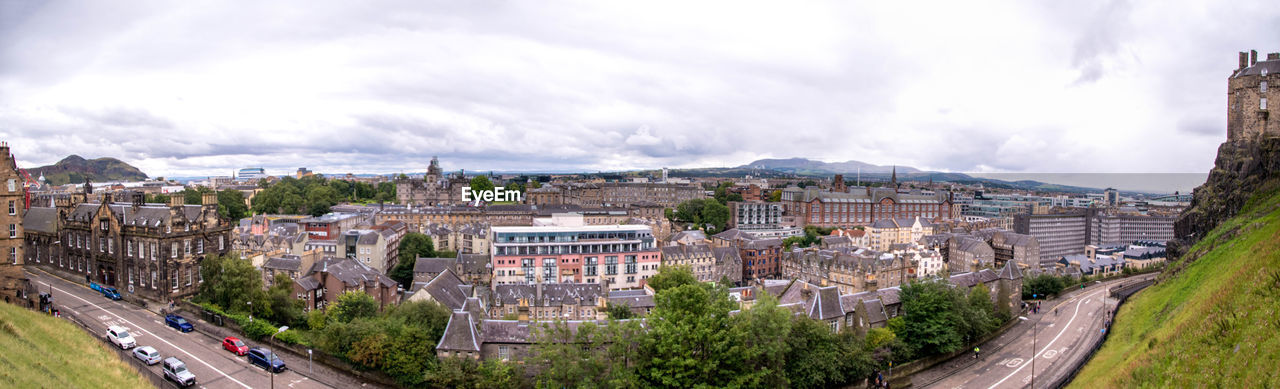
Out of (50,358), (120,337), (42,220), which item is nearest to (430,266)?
(120,337)

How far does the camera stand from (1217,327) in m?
21.8

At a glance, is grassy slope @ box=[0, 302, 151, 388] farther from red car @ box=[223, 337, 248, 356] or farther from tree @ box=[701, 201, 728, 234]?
tree @ box=[701, 201, 728, 234]

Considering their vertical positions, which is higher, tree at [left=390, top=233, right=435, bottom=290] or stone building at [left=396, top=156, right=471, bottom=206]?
stone building at [left=396, top=156, right=471, bottom=206]

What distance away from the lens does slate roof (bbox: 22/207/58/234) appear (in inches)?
1911

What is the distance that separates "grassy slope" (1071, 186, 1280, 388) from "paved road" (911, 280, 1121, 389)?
220 inches

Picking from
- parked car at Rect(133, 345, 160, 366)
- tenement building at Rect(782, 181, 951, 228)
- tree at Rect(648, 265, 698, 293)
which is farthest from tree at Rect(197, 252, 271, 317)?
tenement building at Rect(782, 181, 951, 228)

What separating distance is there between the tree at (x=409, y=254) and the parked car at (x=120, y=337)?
29348 millimetres

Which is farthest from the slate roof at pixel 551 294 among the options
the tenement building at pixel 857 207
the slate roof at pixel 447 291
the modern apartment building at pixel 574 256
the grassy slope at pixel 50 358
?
the tenement building at pixel 857 207

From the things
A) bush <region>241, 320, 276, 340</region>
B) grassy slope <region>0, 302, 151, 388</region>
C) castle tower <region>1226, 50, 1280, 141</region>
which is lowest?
bush <region>241, 320, 276, 340</region>

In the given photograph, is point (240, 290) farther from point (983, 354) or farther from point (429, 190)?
point (429, 190)

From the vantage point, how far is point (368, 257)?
6309 centimetres

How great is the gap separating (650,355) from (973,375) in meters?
25.4

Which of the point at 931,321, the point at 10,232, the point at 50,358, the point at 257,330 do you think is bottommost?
the point at 931,321

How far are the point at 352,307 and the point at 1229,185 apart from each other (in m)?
61.9
